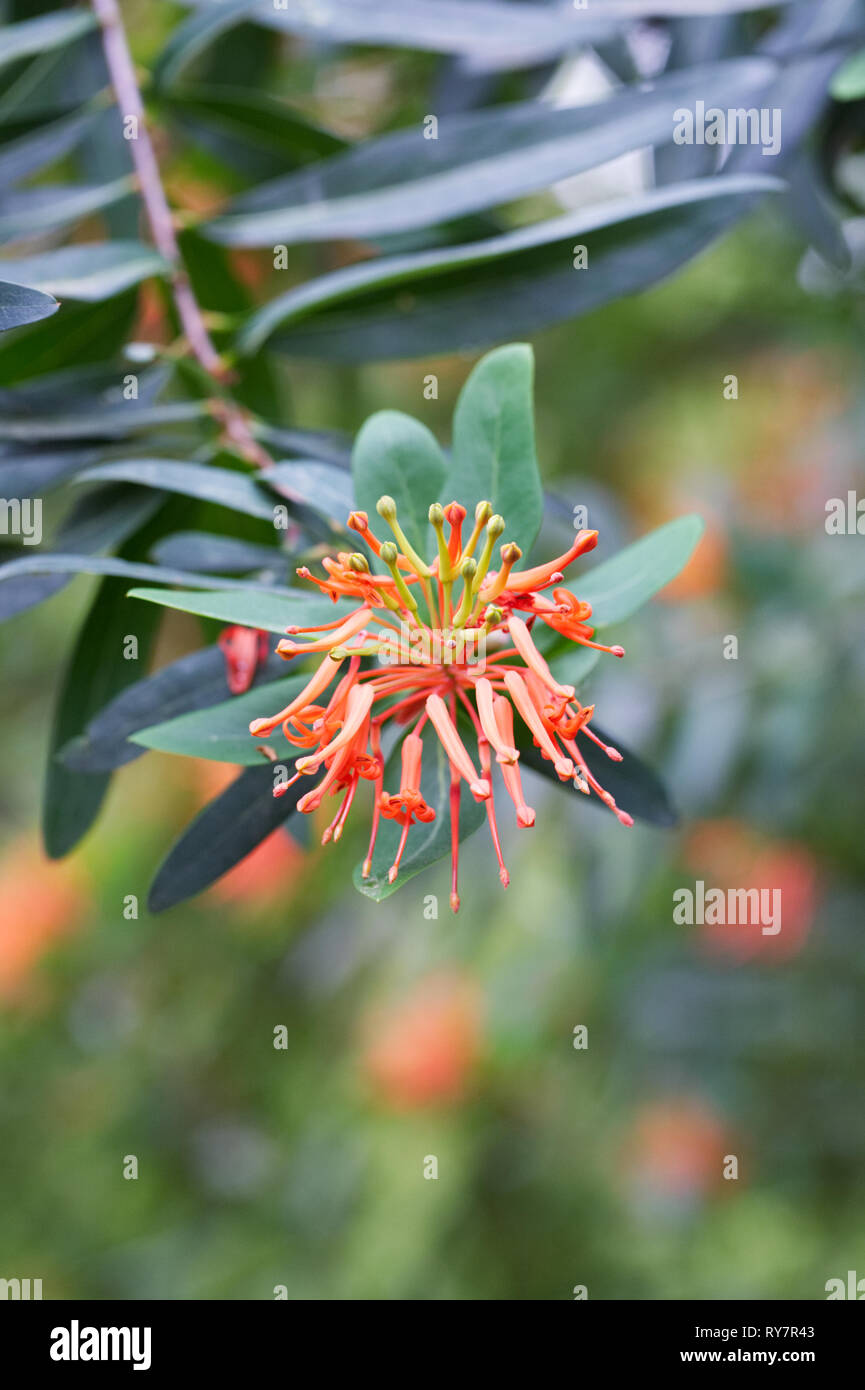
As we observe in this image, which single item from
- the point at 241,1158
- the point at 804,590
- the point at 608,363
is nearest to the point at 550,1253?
the point at 241,1158

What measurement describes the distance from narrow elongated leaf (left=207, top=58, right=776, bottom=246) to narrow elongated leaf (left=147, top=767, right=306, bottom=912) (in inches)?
11.3

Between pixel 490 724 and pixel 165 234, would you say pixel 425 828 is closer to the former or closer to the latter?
pixel 490 724

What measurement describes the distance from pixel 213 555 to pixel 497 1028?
1.25 metres

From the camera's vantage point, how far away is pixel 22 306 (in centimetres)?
33

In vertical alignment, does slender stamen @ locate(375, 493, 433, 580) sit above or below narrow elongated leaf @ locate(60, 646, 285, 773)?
above

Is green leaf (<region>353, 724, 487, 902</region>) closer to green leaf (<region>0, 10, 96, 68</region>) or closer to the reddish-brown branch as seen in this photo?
the reddish-brown branch

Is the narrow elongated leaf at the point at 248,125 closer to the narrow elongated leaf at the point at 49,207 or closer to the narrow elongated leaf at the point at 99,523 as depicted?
the narrow elongated leaf at the point at 49,207

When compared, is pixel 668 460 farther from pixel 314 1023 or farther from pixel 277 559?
pixel 277 559

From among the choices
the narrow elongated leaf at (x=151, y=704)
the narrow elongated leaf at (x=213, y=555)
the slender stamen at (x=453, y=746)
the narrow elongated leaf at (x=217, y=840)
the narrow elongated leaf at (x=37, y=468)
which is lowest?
the narrow elongated leaf at (x=217, y=840)

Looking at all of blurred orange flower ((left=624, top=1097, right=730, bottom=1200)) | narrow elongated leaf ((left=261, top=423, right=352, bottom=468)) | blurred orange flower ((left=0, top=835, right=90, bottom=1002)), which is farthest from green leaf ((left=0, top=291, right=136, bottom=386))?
blurred orange flower ((left=624, top=1097, right=730, bottom=1200))

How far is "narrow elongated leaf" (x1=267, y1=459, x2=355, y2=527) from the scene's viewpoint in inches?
16.0

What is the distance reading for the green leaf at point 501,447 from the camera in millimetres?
380

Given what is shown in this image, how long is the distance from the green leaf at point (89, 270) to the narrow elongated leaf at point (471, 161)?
0.07 m

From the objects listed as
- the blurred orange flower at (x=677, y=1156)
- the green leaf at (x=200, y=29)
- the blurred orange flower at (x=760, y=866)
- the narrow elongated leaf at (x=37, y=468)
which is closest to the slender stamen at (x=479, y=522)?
the narrow elongated leaf at (x=37, y=468)
